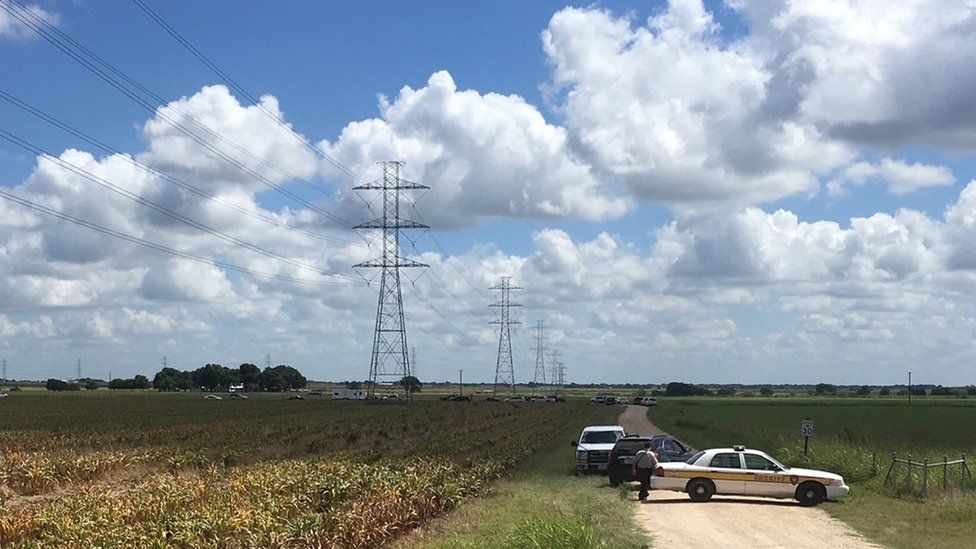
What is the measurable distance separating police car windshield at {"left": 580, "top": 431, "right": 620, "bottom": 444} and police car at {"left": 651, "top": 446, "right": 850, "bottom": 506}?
29.4ft

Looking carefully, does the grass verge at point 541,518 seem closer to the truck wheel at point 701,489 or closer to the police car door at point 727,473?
the truck wheel at point 701,489

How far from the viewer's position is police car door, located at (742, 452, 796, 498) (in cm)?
2783

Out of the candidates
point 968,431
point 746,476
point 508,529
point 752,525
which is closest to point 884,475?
point 746,476

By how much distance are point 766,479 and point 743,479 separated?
0.59 metres

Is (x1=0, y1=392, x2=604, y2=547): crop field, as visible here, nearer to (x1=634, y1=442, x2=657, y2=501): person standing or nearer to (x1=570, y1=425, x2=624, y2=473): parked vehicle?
(x1=570, y1=425, x2=624, y2=473): parked vehicle

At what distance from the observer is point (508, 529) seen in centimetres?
2047

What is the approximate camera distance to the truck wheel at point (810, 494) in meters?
27.7

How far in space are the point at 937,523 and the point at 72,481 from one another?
75.3ft

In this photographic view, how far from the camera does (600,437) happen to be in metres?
37.8

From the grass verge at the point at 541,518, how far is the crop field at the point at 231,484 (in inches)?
27.2

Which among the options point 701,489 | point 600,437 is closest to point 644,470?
point 701,489

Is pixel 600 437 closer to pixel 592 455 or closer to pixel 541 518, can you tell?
pixel 592 455

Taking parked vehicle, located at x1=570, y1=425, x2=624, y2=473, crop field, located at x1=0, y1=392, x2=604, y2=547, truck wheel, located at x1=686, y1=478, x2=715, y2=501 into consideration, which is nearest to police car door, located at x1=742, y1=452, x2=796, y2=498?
truck wheel, located at x1=686, y1=478, x2=715, y2=501

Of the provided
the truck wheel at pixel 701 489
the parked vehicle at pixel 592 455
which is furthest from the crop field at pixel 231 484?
the truck wheel at pixel 701 489
